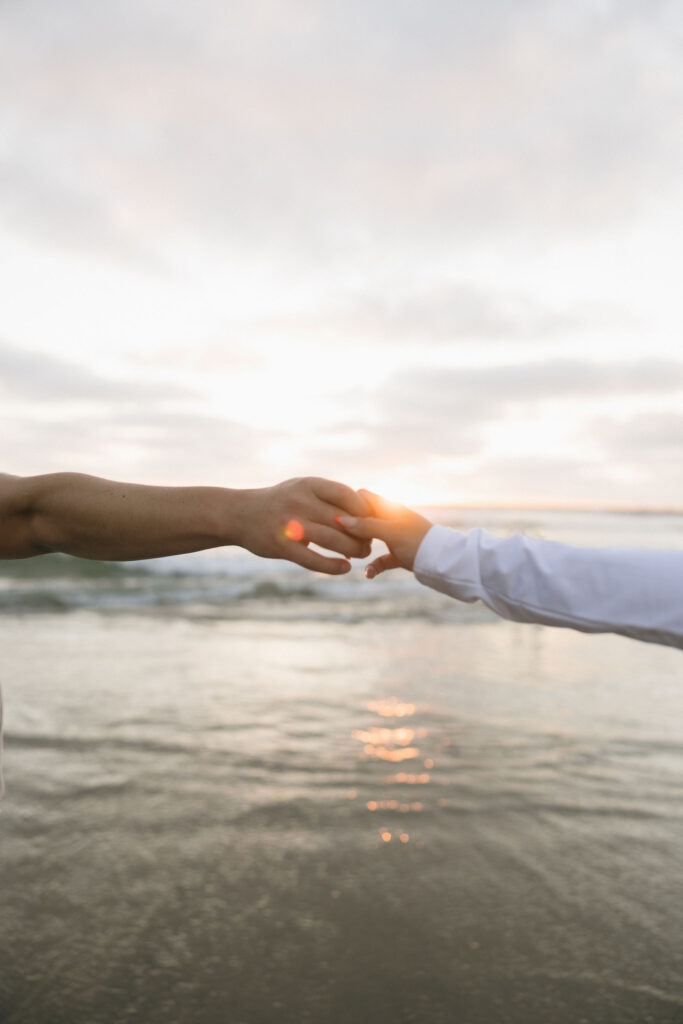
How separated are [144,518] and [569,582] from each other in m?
1.13

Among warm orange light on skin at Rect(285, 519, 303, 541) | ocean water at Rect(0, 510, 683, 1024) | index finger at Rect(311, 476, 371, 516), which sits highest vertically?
index finger at Rect(311, 476, 371, 516)

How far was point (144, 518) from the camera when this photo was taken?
200 centimetres

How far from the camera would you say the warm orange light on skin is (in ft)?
6.98

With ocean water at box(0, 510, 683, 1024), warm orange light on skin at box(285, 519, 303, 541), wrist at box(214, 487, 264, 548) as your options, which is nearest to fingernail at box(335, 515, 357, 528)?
warm orange light on skin at box(285, 519, 303, 541)

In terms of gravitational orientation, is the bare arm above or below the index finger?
below

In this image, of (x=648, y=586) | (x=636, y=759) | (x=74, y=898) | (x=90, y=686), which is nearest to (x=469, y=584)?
(x=648, y=586)

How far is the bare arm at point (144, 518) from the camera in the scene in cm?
197

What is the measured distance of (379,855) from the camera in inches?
124

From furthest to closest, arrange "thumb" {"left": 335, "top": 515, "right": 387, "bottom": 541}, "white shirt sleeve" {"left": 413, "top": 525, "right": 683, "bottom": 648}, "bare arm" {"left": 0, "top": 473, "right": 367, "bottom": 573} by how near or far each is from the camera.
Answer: "thumb" {"left": 335, "top": 515, "right": 387, "bottom": 541}, "bare arm" {"left": 0, "top": 473, "right": 367, "bottom": 573}, "white shirt sleeve" {"left": 413, "top": 525, "right": 683, "bottom": 648}

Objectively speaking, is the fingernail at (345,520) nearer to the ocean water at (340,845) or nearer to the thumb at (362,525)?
the thumb at (362,525)

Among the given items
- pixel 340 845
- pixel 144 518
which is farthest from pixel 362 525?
pixel 340 845

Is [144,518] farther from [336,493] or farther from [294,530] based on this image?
[336,493]

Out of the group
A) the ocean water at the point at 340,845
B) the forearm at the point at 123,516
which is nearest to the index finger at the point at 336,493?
the forearm at the point at 123,516

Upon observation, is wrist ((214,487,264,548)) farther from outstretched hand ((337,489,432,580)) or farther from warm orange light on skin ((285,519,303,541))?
outstretched hand ((337,489,432,580))
